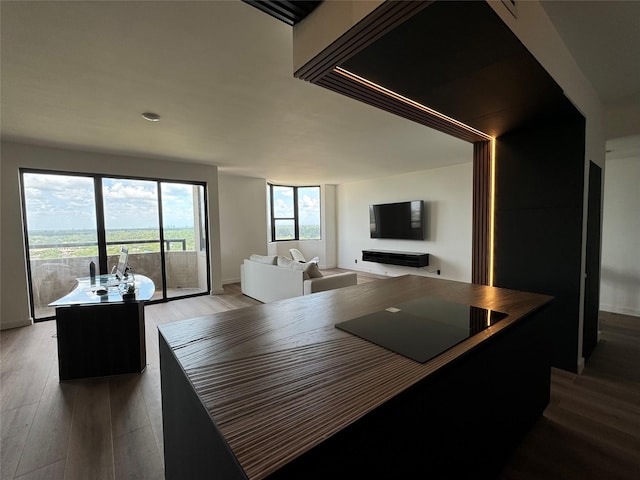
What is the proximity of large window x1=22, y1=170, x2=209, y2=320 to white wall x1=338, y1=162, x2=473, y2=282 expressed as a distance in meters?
4.13

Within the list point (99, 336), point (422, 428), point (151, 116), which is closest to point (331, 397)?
point (422, 428)

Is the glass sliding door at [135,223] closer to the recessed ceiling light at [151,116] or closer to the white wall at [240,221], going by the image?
the white wall at [240,221]

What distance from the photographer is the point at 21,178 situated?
12.7 feet

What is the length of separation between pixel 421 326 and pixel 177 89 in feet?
8.43

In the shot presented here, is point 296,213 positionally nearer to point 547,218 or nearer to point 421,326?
point 547,218

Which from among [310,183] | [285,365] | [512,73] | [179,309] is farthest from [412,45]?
[310,183]

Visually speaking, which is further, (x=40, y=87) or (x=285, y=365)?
(x=40, y=87)

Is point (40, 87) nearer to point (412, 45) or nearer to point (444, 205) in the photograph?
point (412, 45)

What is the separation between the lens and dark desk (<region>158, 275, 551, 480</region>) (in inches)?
26.3

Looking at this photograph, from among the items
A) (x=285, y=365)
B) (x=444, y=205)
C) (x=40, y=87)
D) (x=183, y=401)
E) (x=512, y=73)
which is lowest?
(x=183, y=401)

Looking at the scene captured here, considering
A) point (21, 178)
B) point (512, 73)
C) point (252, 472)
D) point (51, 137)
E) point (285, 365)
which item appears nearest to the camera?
point (252, 472)

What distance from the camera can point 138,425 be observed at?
1974mm

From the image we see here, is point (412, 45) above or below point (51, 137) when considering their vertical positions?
below

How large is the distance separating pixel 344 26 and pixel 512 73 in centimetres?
100
